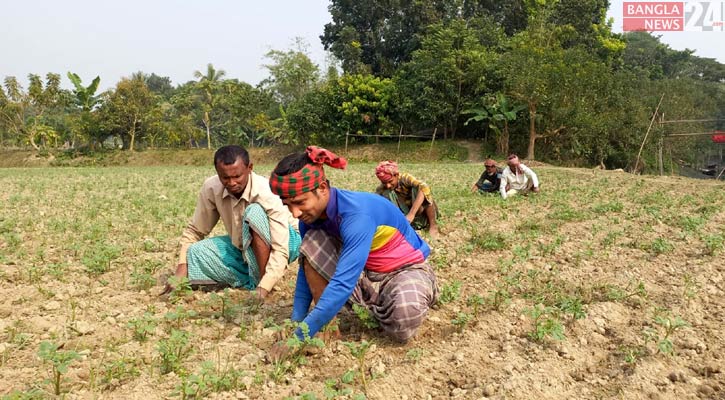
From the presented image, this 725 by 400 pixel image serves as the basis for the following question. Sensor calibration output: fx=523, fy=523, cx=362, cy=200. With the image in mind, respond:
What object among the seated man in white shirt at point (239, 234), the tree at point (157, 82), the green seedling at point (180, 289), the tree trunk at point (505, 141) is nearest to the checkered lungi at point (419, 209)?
the seated man in white shirt at point (239, 234)

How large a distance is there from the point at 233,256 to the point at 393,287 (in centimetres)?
152

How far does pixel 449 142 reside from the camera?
80.3ft

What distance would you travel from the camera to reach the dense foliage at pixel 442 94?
2056 centimetres

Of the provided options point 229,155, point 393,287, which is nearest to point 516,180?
point 229,155

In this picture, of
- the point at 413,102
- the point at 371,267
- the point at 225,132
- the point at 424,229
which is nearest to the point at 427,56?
the point at 413,102

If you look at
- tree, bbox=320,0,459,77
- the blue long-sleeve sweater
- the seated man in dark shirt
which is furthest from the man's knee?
tree, bbox=320,0,459,77

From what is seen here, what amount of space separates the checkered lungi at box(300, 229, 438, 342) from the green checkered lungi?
0.78 meters

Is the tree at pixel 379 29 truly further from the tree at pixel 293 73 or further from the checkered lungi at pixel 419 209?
the checkered lungi at pixel 419 209

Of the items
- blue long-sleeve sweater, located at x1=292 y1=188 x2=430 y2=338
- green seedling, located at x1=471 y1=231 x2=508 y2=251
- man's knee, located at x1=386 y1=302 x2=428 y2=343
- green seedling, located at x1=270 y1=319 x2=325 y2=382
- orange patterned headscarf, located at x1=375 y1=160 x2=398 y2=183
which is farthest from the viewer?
orange patterned headscarf, located at x1=375 y1=160 x2=398 y2=183

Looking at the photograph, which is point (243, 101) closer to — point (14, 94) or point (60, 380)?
point (14, 94)

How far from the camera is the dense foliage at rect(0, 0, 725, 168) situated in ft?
67.5

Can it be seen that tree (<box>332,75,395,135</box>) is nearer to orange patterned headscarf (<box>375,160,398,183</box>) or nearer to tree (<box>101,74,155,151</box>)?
tree (<box>101,74,155,151</box>)

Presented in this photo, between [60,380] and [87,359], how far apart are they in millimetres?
281

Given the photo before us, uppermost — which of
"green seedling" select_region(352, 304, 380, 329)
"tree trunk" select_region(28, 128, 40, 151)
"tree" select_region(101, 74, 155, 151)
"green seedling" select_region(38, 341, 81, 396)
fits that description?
"tree" select_region(101, 74, 155, 151)
